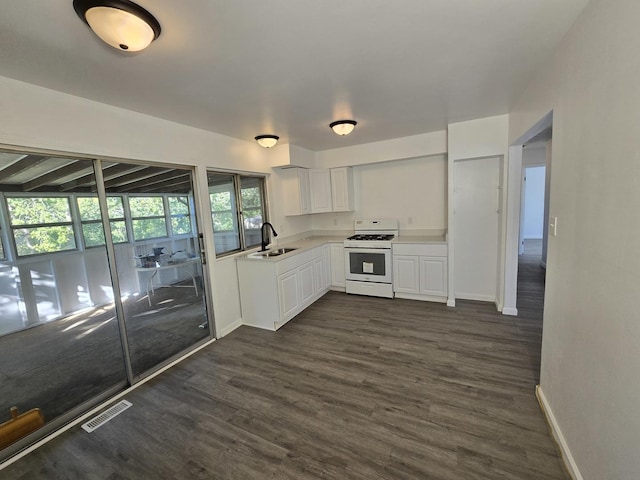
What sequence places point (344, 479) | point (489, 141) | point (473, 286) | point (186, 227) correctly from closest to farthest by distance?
point (344, 479), point (186, 227), point (489, 141), point (473, 286)

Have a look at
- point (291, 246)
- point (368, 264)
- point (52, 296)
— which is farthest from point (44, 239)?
point (368, 264)

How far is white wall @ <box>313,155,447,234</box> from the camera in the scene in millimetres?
4391

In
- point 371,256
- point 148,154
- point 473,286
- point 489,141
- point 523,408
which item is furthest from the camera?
point 371,256

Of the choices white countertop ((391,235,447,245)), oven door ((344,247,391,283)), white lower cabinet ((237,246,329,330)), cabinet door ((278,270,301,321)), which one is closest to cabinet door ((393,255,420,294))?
oven door ((344,247,391,283))

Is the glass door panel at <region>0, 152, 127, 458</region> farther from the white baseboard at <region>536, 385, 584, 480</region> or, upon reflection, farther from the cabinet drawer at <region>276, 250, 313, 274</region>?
the white baseboard at <region>536, 385, 584, 480</region>

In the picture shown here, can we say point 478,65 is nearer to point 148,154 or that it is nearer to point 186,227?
point 148,154

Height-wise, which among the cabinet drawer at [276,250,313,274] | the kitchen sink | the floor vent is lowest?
the floor vent

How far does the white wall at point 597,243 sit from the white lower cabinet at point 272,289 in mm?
2626

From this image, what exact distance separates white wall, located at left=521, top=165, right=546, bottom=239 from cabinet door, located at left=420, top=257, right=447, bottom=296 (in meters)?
→ 7.27

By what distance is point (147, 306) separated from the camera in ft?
9.58

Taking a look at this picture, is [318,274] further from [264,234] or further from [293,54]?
[293,54]

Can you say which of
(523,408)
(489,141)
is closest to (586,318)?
(523,408)

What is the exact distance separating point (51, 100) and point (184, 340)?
2538 millimetres

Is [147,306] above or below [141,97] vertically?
below
